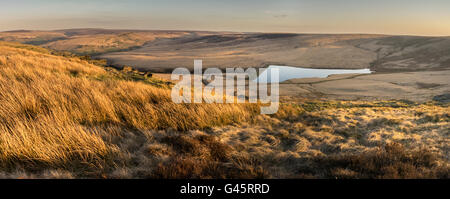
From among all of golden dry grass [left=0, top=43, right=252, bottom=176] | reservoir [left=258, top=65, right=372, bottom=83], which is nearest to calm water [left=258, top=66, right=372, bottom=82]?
reservoir [left=258, top=65, right=372, bottom=83]

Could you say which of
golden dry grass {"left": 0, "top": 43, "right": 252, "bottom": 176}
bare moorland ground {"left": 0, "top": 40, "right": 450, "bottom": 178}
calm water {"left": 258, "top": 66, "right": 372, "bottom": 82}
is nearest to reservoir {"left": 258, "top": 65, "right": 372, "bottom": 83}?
calm water {"left": 258, "top": 66, "right": 372, "bottom": 82}

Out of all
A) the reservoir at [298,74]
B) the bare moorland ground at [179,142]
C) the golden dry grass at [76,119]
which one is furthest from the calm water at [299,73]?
the golden dry grass at [76,119]

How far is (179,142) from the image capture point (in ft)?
16.2

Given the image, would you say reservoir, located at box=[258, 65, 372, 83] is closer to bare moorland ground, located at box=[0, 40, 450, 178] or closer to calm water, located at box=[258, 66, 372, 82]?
calm water, located at box=[258, 66, 372, 82]

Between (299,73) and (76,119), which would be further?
(299,73)

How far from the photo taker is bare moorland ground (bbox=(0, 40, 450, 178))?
3611 mm

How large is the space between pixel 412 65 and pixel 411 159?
48.5 metres

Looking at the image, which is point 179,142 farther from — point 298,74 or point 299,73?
point 299,73

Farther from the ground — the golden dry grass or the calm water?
the golden dry grass

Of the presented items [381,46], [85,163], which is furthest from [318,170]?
[381,46]

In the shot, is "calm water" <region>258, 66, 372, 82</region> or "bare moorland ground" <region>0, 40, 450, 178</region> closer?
"bare moorland ground" <region>0, 40, 450, 178</region>

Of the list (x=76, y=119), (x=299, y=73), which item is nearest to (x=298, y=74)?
(x=299, y=73)
